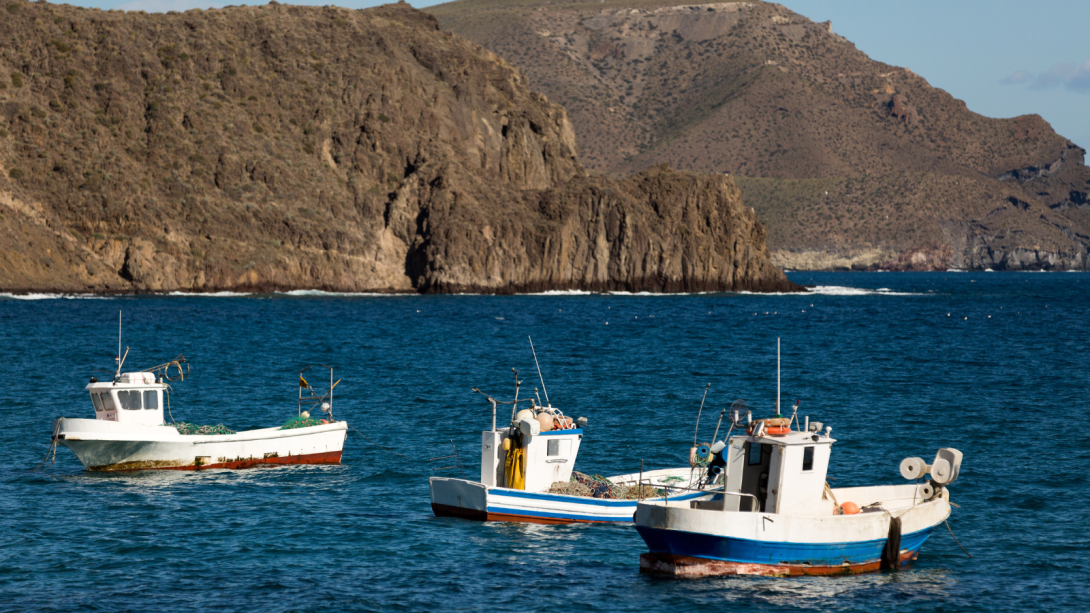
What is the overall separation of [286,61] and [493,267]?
52.6 m

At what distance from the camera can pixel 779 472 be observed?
23156mm

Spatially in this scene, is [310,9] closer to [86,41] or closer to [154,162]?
[86,41]

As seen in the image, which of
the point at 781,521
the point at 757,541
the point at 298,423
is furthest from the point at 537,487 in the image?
the point at 298,423

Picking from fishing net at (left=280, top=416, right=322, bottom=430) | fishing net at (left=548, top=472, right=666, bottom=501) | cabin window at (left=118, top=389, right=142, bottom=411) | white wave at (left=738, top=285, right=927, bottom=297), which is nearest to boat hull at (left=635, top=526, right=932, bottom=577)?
fishing net at (left=548, top=472, right=666, bottom=501)

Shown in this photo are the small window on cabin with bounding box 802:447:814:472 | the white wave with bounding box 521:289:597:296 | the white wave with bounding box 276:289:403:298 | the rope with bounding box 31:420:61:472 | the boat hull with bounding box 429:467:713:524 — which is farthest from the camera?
the white wave with bounding box 521:289:597:296

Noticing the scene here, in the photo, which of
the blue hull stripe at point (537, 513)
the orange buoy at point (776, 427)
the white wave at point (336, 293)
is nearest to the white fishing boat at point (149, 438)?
the blue hull stripe at point (537, 513)

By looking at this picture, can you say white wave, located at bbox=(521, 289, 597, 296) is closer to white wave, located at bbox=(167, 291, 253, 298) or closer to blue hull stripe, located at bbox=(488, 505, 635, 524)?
white wave, located at bbox=(167, 291, 253, 298)

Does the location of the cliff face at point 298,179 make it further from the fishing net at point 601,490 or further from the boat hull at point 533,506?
the fishing net at point 601,490

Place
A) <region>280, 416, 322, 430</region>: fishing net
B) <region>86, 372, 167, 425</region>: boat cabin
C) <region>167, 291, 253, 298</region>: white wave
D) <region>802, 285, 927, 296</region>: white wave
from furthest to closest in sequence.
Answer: <region>802, 285, 927, 296</region>: white wave → <region>167, 291, 253, 298</region>: white wave → <region>280, 416, 322, 430</region>: fishing net → <region>86, 372, 167, 425</region>: boat cabin

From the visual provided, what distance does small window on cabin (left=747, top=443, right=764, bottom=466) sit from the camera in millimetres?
23734

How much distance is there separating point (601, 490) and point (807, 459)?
664 cm

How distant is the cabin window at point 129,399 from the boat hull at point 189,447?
0.69 metres

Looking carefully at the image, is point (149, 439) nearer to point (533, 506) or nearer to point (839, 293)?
point (533, 506)

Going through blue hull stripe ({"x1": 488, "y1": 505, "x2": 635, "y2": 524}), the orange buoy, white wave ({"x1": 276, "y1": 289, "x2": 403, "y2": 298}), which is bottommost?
blue hull stripe ({"x1": 488, "y1": 505, "x2": 635, "y2": 524})
